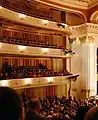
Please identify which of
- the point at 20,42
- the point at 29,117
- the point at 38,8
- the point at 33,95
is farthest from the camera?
the point at 38,8

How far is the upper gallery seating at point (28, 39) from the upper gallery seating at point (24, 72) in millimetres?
1465

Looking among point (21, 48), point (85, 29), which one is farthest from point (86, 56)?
point (21, 48)

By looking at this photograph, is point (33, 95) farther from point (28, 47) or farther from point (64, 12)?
point (64, 12)

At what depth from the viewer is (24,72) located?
40.7ft

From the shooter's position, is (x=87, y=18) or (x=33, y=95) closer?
(x=33, y=95)

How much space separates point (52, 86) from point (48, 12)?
5.64 metres

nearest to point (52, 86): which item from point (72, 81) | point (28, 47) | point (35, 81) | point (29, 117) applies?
point (72, 81)

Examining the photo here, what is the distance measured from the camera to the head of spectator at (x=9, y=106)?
1.18 m

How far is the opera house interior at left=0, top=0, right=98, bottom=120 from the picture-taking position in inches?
493

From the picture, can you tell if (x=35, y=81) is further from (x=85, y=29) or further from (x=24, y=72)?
(x=85, y=29)

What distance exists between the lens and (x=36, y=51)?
13.2 m

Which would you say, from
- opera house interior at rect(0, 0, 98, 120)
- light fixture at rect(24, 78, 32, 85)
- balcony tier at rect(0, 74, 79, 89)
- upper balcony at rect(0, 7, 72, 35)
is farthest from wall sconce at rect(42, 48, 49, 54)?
light fixture at rect(24, 78, 32, 85)

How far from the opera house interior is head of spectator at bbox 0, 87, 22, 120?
1043 centimetres

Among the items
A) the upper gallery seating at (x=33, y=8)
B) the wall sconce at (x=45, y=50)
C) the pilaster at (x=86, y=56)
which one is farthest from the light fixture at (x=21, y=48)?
the pilaster at (x=86, y=56)
